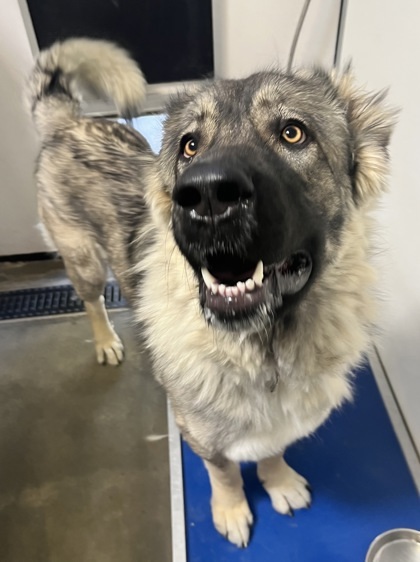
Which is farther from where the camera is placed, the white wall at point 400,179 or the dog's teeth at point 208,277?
the white wall at point 400,179

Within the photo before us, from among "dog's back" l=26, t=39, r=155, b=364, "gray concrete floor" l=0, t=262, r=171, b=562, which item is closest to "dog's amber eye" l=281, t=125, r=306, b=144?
"dog's back" l=26, t=39, r=155, b=364

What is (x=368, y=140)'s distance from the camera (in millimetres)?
1154

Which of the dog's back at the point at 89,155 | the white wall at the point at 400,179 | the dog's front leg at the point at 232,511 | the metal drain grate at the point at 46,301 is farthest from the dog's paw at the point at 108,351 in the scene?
the white wall at the point at 400,179

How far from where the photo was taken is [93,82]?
1793 millimetres

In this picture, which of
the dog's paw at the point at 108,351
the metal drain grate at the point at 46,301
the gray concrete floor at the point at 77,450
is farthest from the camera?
the metal drain grate at the point at 46,301

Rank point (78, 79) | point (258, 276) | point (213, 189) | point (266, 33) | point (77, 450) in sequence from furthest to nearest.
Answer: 1. point (266, 33)
2. point (77, 450)
3. point (78, 79)
4. point (258, 276)
5. point (213, 189)

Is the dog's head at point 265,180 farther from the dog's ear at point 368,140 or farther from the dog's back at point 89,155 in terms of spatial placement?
the dog's back at point 89,155

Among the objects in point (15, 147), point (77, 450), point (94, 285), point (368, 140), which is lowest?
point (77, 450)

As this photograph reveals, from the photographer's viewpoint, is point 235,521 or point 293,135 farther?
point 235,521

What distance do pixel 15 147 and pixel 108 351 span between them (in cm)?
94

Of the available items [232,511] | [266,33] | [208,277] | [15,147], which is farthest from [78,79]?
[232,511]

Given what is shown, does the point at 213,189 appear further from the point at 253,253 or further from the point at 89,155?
the point at 89,155

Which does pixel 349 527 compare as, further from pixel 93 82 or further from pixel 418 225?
pixel 93 82

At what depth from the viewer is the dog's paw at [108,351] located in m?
2.18
